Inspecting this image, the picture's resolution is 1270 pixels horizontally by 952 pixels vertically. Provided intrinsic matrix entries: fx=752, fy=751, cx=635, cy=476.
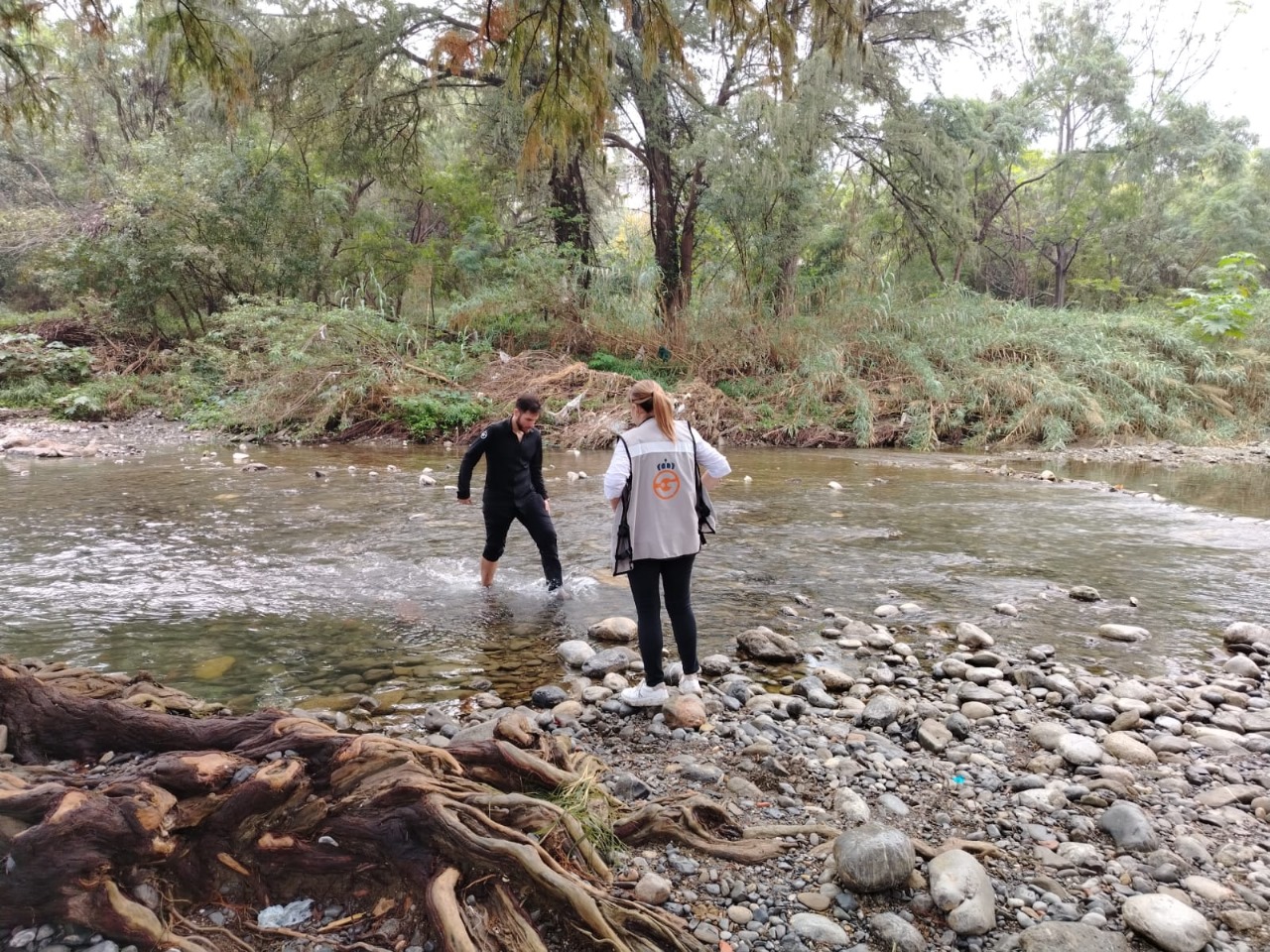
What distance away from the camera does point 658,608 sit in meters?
3.86

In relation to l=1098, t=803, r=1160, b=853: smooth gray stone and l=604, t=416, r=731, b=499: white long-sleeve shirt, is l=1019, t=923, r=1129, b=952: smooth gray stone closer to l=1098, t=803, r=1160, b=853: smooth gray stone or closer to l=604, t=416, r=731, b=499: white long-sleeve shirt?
l=1098, t=803, r=1160, b=853: smooth gray stone

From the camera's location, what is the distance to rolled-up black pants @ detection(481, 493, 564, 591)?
566cm

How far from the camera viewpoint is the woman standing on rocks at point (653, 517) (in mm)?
3766

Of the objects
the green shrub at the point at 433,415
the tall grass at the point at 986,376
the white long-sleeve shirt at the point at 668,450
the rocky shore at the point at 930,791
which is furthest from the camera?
the tall grass at the point at 986,376

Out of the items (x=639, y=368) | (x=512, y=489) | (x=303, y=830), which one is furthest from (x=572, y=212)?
(x=303, y=830)

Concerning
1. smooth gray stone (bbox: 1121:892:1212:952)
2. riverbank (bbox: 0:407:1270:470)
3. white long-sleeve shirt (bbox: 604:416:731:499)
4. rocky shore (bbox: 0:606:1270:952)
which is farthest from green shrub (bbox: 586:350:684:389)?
smooth gray stone (bbox: 1121:892:1212:952)

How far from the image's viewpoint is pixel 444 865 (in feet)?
6.91

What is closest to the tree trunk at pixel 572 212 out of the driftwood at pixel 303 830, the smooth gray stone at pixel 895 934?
the driftwood at pixel 303 830

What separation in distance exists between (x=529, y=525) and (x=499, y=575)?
686 mm

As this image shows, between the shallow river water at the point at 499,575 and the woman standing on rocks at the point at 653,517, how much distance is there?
0.74m

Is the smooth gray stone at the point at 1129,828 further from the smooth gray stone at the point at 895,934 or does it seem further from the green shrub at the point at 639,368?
the green shrub at the point at 639,368

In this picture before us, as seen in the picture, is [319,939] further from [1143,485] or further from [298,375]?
[298,375]

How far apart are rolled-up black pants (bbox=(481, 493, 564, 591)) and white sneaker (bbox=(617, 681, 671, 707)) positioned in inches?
81.1

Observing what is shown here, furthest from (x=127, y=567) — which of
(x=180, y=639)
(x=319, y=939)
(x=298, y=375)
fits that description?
(x=298, y=375)
